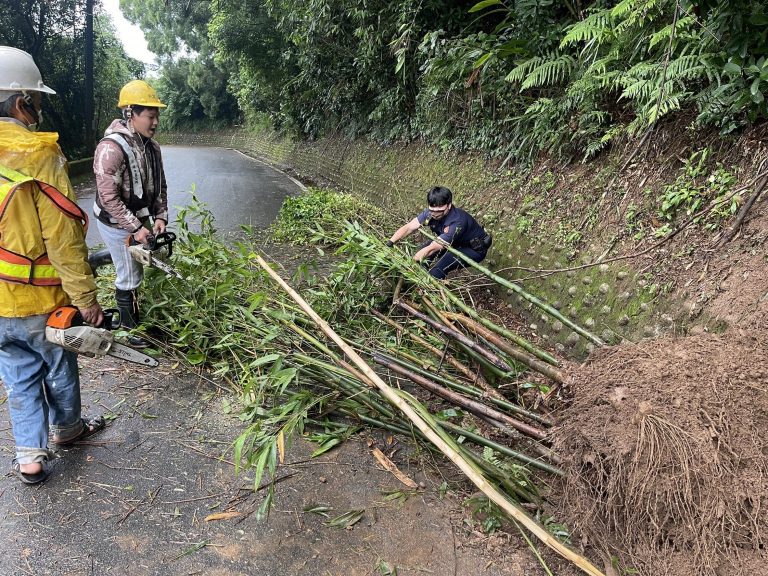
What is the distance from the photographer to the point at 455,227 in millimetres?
4574

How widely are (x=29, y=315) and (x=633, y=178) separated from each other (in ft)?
15.2

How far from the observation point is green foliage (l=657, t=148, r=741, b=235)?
3364 millimetres

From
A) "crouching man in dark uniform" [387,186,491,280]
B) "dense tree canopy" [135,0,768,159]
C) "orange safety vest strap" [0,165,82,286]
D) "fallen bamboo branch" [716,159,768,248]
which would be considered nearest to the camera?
"orange safety vest strap" [0,165,82,286]

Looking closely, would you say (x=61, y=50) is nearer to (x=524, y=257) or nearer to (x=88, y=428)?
(x=88, y=428)

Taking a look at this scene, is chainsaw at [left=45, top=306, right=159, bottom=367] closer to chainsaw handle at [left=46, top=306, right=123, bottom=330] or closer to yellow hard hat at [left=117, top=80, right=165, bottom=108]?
chainsaw handle at [left=46, top=306, right=123, bottom=330]

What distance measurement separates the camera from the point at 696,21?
145 inches

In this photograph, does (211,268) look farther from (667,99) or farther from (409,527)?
(667,99)

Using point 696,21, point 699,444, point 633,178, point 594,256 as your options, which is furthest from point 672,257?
point 699,444

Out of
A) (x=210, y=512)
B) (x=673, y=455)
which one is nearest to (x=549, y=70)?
(x=673, y=455)

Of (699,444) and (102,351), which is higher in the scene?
(699,444)

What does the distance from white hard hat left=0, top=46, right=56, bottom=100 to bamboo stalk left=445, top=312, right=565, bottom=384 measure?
2.74m

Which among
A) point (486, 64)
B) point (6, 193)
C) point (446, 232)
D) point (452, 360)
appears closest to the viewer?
point (6, 193)

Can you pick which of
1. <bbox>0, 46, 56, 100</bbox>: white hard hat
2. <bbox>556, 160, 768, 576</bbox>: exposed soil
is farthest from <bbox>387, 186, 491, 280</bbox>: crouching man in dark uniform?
<bbox>0, 46, 56, 100</bbox>: white hard hat

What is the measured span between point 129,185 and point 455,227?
2.82 meters
